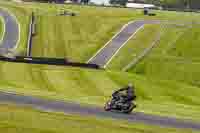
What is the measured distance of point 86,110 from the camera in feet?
156

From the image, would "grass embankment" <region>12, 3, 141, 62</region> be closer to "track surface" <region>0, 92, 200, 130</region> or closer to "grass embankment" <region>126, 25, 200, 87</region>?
"grass embankment" <region>126, 25, 200, 87</region>

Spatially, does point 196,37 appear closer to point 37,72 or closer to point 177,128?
point 37,72

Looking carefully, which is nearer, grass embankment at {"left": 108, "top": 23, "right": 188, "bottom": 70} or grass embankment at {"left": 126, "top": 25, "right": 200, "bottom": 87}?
grass embankment at {"left": 126, "top": 25, "right": 200, "bottom": 87}

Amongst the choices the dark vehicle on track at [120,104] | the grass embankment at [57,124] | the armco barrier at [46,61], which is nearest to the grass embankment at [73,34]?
the armco barrier at [46,61]

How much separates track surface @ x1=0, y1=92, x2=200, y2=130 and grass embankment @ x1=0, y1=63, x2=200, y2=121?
3090mm

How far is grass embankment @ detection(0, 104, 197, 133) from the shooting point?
3681 centimetres

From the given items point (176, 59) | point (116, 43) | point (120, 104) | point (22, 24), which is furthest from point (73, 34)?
point (120, 104)

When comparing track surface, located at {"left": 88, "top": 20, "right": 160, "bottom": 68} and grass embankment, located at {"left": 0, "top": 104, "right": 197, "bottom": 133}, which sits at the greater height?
grass embankment, located at {"left": 0, "top": 104, "right": 197, "bottom": 133}

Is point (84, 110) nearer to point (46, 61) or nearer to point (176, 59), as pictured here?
point (46, 61)

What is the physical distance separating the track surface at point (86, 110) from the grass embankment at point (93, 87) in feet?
10.1

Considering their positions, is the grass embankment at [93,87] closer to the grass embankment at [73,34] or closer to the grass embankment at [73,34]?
the grass embankment at [73,34]

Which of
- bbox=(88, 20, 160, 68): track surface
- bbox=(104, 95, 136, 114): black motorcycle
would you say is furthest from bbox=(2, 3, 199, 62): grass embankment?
bbox=(104, 95, 136, 114): black motorcycle

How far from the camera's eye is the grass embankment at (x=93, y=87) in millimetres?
55594

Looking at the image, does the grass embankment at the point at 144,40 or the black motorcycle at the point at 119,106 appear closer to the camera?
the black motorcycle at the point at 119,106
